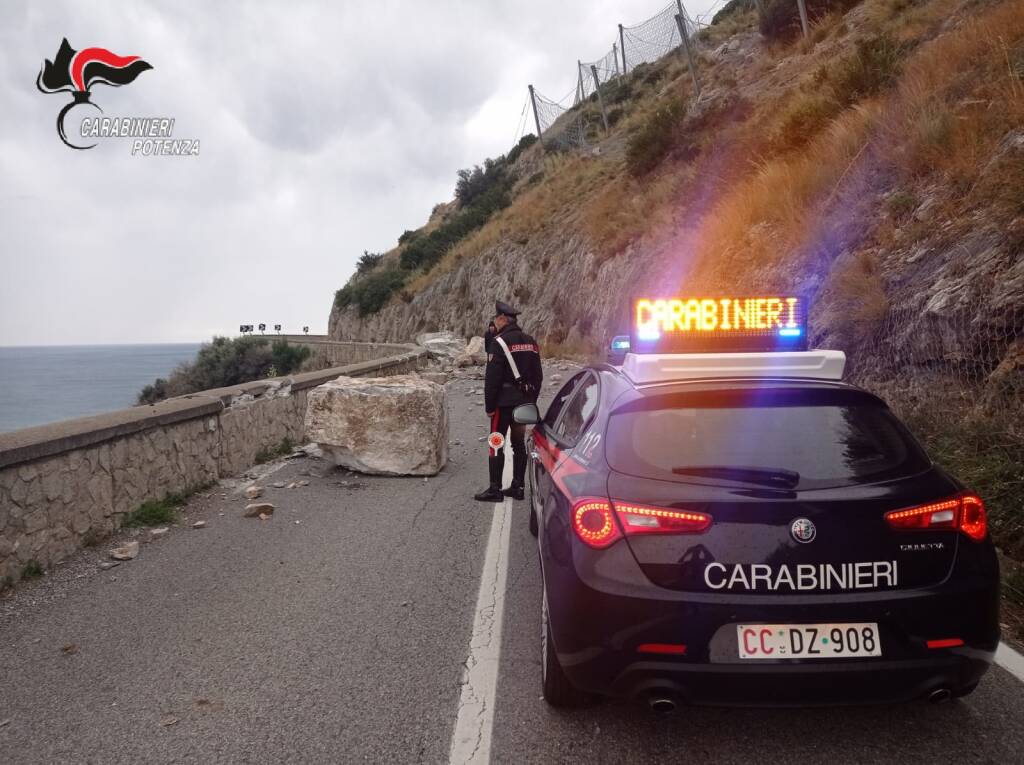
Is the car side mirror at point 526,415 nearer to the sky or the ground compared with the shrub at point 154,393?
nearer to the sky

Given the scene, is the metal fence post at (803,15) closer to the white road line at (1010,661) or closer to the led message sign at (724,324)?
the led message sign at (724,324)

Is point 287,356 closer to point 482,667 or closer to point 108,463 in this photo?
point 108,463

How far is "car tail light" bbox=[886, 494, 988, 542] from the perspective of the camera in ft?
7.93

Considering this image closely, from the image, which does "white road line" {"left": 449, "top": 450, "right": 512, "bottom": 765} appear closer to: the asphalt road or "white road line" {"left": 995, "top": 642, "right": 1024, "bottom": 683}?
the asphalt road

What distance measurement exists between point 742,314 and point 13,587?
5.01 m

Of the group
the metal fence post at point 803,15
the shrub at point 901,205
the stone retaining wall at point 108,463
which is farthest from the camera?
the metal fence post at point 803,15

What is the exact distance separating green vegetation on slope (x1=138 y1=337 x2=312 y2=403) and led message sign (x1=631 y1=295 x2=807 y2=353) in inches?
1563

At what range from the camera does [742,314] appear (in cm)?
371

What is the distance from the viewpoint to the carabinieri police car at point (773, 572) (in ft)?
7.67

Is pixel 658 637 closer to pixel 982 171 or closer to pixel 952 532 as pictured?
pixel 952 532

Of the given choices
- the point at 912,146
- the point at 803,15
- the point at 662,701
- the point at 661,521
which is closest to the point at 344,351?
the point at 803,15

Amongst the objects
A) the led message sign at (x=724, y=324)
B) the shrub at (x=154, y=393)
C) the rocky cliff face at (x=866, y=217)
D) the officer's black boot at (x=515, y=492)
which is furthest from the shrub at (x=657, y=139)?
the shrub at (x=154, y=393)

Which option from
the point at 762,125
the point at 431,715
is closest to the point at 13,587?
the point at 431,715

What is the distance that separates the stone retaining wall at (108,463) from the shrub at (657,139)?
2117cm
